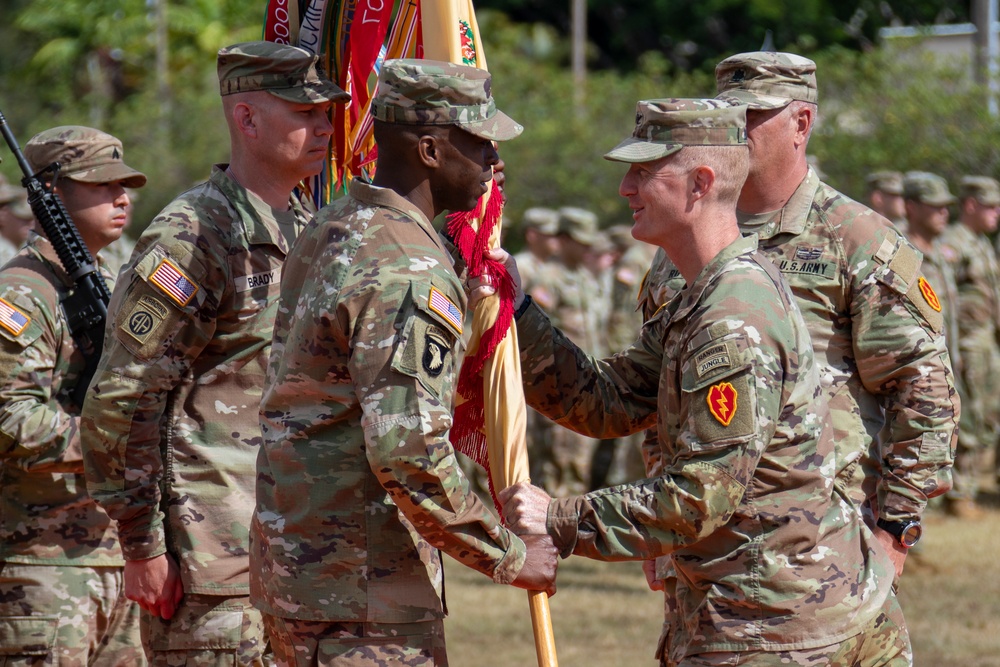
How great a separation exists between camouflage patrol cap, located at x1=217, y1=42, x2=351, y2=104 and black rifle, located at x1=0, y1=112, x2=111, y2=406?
2.79 feet

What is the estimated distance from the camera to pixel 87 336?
15.0 ft

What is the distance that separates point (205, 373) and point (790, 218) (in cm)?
191

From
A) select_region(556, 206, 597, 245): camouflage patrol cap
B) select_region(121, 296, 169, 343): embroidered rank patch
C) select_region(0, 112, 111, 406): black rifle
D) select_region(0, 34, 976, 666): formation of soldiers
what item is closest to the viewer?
select_region(0, 34, 976, 666): formation of soldiers

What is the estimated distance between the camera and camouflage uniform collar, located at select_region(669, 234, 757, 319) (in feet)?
11.1

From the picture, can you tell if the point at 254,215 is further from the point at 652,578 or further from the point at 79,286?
the point at 652,578

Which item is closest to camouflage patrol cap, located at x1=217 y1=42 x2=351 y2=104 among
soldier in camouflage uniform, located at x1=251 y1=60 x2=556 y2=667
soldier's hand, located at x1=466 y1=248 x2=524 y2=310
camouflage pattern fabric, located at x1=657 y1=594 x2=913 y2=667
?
soldier's hand, located at x1=466 y1=248 x2=524 y2=310

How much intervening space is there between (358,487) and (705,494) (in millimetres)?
840

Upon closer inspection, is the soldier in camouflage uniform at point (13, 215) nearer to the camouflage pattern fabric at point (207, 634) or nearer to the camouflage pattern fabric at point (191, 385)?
the camouflage pattern fabric at point (191, 385)

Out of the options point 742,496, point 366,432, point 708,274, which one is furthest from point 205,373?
point 742,496

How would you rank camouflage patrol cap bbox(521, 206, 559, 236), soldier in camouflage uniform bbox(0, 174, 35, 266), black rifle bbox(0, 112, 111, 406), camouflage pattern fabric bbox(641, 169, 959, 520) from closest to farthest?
camouflage pattern fabric bbox(641, 169, 959, 520)
black rifle bbox(0, 112, 111, 406)
soldier in camouflage uniform bbox(0, 174, 35, 266)
camouflage patrol cap bbox(521, 206, 559, 236)

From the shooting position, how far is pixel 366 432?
3154 millimetres

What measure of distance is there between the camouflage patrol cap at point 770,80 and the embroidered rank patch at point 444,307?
1.49m

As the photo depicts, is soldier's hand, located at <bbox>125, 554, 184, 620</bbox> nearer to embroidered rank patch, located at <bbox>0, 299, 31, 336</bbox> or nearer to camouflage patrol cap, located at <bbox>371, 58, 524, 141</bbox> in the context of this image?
embroidered rank patch, located at <bbox>0, 299, 31, 336</bbox>

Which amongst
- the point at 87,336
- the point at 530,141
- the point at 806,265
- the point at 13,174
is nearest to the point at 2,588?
the point at 87,336
